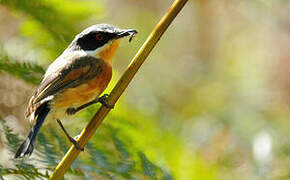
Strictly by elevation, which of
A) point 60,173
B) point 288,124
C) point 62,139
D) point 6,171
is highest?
point 60,173

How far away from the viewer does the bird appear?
307cm

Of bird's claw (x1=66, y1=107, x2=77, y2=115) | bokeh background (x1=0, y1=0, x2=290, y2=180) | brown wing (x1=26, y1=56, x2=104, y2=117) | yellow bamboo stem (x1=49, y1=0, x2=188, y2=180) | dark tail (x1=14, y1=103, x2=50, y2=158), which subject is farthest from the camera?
bird's claw (x1=66, y1=107, x2=77, y2=115)

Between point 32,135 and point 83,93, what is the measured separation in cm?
60

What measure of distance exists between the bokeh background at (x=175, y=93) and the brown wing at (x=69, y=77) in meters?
0.10

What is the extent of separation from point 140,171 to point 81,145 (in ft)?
1.65

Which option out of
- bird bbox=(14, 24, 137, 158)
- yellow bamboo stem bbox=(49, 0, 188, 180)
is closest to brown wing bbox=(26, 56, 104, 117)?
bird bbox=(14, 24, 137, 158)

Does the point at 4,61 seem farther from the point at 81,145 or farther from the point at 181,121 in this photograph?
the point at 181,121

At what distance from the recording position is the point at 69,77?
3246 mm

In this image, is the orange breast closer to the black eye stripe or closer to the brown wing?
the brown wing

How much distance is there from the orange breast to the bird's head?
20 cm

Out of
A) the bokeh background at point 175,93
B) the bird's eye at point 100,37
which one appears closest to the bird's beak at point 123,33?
the bird's eye at point 100,37

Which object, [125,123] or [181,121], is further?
[181,121]

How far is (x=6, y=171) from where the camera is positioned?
226 centimetres

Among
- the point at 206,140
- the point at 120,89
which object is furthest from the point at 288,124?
the point at 120,89
